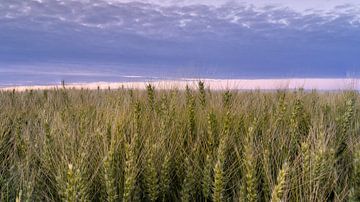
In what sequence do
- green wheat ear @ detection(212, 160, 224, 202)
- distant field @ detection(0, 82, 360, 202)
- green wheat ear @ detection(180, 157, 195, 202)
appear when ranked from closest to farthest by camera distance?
1. green wheat ear @ detection(212, 160, 224, 202)
2. distant field @ detection(0, 82, 360, 202)
3. green wheat ear @ detection(180, 157, 195, 202)

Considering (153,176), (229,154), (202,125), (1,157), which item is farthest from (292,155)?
(1,157)

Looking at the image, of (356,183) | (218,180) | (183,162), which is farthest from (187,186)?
(356,183)

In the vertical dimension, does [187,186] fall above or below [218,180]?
below

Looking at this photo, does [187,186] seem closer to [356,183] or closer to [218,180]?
[218,180]

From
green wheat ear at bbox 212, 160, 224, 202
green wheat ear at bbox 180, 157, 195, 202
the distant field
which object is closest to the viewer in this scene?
green wheat ear at bbox 212, 160, 224, 202

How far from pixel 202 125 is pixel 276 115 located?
881 millimetres

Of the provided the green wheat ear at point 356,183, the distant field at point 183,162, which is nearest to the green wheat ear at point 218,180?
the distant field at point 183,162

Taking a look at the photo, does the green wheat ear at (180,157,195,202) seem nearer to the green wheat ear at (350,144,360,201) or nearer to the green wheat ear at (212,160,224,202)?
the green wheat ear at (212,160,224,202)

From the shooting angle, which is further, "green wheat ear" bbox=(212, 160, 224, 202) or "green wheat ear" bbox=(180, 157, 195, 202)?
"green wheat ear" bbox=(180, 157, 195, 202)

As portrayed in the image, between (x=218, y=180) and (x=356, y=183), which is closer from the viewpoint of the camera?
(x=218, y=180)

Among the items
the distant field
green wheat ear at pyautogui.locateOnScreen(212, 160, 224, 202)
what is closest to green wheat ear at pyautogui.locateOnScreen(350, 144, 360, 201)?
the distant field

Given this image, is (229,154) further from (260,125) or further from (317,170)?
(317,170)

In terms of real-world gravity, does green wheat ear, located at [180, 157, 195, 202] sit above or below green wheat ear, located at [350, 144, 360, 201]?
below

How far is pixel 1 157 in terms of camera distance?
12.6 feet
